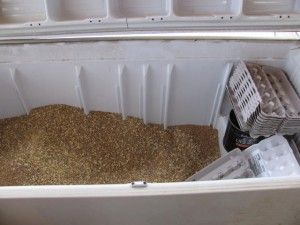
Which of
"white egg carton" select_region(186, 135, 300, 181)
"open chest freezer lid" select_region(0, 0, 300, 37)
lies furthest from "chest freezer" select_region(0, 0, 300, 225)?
"white egg carton" select_region(186, 135, 300, 181)

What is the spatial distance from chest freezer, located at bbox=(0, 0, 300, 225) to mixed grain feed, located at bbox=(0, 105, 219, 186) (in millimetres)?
52

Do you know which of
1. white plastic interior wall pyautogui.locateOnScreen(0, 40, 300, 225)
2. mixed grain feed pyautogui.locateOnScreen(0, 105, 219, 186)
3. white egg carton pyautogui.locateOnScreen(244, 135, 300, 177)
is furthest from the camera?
mixed grain feed pyautogui.locateOnScreen(0, 105, 219, 186)

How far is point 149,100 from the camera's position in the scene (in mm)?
1607

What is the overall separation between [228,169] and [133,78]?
532mm

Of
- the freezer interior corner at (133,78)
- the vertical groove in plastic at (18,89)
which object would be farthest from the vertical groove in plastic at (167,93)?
the vertical groove in plastic at (18,89)

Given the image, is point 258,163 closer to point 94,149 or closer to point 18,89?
point 94,149

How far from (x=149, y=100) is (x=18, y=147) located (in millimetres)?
599

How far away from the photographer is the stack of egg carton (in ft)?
4.21

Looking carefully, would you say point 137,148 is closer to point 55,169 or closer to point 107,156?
point 107,156

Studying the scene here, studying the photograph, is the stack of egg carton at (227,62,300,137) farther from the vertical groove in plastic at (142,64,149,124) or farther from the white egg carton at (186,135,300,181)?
the vertical groove in plastic at (142,64,149,124)

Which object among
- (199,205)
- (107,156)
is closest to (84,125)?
(107,156)

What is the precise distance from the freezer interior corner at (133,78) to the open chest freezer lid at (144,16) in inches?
2.8

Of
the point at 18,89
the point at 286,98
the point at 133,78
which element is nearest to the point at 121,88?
the point at 133,78

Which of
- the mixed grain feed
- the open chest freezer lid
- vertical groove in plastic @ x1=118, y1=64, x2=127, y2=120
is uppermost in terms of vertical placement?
the open chest freezer lid
